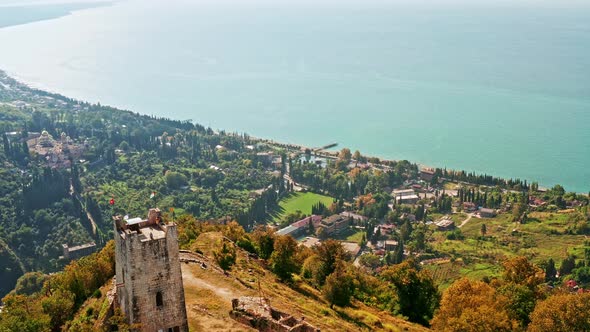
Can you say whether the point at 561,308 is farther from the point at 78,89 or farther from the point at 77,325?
the point at 78,89

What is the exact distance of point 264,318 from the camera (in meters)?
27.2

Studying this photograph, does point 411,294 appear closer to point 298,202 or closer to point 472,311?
point 472,311

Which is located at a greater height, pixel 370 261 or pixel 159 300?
pixel 159 300

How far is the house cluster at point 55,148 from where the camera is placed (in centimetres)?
10894

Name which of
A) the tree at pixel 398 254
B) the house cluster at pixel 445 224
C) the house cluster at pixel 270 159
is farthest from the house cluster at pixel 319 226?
the house cluster at pixel 270 159

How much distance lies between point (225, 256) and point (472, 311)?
16.2m

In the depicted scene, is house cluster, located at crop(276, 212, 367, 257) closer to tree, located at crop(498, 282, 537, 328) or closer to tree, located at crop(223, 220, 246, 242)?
tree, located at crop(223, 220, 246, 242)

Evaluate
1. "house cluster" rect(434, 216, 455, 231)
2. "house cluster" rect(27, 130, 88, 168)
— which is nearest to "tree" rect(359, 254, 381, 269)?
"house cluster" rect(434, 216, 455, 231)

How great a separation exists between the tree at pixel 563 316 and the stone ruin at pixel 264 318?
14040 mm

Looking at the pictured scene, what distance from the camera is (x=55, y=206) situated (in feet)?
296

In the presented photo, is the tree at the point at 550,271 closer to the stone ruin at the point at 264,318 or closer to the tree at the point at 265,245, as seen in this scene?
the tree at the point at 265,245

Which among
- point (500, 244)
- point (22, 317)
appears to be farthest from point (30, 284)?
point (500, 244)

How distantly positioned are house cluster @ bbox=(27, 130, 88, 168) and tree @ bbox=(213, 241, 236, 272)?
77171 mm

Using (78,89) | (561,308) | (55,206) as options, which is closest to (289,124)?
(55,206)
